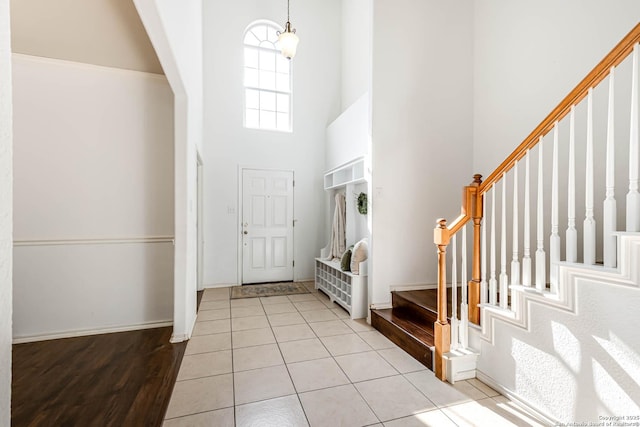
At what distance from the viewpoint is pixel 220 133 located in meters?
4.97

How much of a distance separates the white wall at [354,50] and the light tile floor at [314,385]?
11.6 feet

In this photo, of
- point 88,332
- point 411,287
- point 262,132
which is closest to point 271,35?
point 262,132

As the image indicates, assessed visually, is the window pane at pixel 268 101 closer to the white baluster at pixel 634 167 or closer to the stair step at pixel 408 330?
the stair step at pixel 408 330

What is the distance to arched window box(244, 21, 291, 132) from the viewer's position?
17.2ft

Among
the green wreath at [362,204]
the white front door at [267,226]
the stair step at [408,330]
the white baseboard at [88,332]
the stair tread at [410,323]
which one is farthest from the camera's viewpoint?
the white front door at [267,226]

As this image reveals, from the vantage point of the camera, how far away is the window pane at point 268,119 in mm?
5336

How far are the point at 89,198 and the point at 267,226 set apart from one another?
2670 mm

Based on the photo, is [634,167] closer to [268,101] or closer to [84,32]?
[84,32]

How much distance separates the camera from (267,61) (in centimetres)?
537

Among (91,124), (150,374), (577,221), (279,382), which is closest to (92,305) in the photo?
(150,374)

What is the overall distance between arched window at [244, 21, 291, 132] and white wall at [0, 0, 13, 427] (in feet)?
15.3

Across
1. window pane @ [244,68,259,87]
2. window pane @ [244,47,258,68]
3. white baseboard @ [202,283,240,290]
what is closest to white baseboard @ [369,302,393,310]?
white baseboard @ [202,283,240,290]

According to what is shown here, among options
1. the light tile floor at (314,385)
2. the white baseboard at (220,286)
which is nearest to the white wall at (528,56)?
the light tile floor at (314,385)

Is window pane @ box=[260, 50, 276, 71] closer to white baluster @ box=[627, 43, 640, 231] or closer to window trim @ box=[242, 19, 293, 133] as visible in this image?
window trim @ box=[242, 19, 293, 133]
